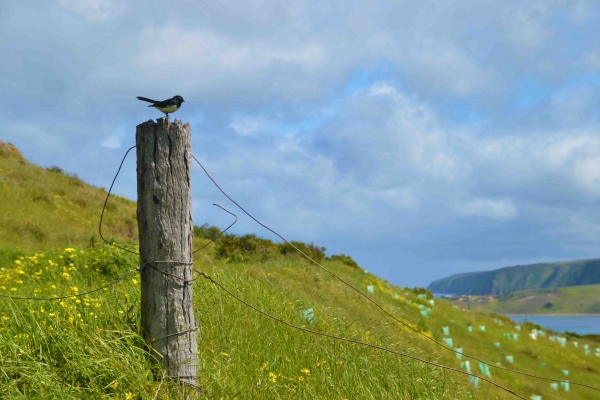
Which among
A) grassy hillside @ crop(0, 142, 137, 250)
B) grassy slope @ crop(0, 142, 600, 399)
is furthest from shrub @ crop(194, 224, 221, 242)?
grassy slope @ crop(0, 142, 600, 399)

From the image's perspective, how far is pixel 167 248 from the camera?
496 centimetres

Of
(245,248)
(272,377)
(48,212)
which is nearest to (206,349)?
(272,377)

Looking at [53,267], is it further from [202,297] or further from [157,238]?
[157,238]

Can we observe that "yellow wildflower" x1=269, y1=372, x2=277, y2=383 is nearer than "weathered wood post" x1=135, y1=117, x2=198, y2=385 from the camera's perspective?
No

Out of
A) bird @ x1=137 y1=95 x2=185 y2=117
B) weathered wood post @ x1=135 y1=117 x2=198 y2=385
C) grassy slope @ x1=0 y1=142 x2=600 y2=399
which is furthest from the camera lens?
bird @ x1=137 y1=95 x2=185 y2=117

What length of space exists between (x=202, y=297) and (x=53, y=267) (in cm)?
559

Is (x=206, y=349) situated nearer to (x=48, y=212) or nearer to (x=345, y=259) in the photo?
(x=48, y=212)

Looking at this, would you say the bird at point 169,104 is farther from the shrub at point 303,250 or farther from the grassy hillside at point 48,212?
the shrub at point 303,250

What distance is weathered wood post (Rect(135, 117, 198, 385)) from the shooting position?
4969 mm

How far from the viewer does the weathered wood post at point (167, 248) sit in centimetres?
497

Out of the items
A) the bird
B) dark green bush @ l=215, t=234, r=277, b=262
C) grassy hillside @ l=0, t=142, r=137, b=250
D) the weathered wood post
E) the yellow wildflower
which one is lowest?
the yellow wildflower

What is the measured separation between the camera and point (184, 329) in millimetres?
5020

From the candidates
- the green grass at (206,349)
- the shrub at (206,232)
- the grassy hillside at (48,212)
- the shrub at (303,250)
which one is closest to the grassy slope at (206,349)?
the green grass at (206,349)

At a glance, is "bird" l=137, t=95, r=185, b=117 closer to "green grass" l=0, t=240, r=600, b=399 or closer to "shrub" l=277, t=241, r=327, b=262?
"green grass" l=0, t=240, r=600, b=399
